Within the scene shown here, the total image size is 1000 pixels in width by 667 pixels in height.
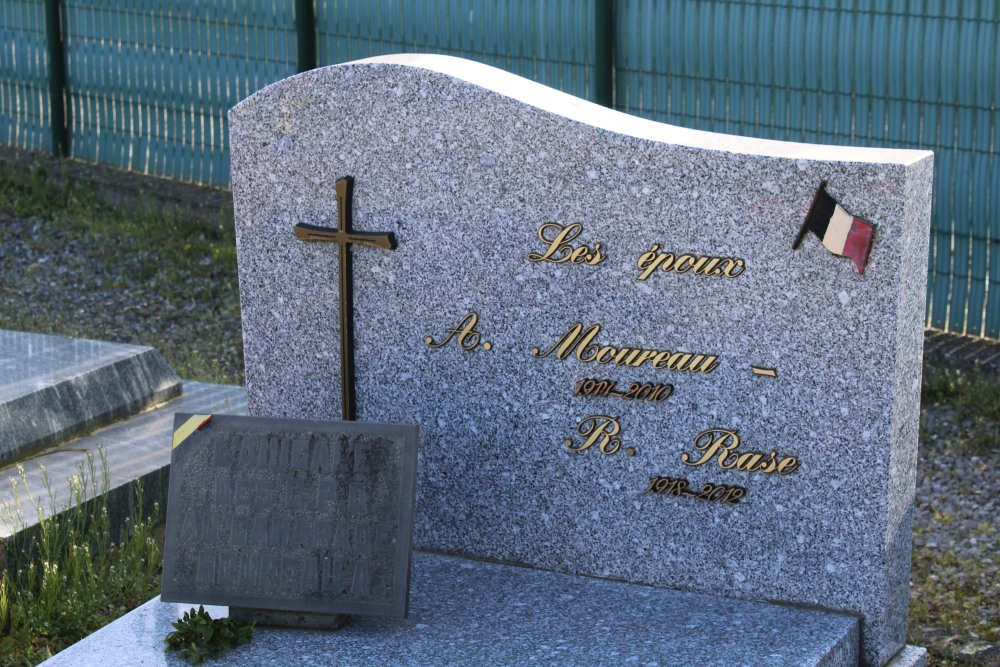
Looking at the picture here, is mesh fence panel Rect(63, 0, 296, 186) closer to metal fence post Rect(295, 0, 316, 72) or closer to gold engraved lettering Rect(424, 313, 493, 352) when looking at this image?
metal fence post Rect(295, 0, 316, 72)

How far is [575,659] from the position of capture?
11.4 ft

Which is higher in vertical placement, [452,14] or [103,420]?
[452,14]

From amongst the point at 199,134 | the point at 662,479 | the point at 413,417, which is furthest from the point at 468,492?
the point at 199,134

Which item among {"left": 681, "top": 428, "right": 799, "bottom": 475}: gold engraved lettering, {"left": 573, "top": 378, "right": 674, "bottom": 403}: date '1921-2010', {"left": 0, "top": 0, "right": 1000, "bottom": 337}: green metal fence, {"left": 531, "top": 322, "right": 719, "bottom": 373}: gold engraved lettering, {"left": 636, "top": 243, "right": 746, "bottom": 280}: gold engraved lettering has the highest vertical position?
{"left": 0, "top": 0, "right": 1000, "bottom": 337}: green metal fence

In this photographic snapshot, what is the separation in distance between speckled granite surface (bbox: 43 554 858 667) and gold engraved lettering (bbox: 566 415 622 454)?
1.24 feet

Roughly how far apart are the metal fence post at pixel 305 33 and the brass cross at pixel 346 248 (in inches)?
186

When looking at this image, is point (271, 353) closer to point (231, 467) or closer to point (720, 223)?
point (231, 467)

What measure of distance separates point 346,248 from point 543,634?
1219 mm

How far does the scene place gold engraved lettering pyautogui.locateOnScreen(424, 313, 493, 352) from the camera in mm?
3943

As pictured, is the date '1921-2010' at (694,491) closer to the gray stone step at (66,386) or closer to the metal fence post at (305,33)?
the gray stone step at (66,386)

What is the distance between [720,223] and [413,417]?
108 cm

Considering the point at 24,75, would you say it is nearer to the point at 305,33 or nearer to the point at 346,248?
the point at 305,33

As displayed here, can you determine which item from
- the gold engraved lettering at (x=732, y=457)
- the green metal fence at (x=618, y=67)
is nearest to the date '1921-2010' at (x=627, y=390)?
the gold engraved lettering at (x=732, y=457)

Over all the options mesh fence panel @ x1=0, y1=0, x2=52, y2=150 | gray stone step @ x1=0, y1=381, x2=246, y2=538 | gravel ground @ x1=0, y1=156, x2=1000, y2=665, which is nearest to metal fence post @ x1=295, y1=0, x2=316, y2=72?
gravel ground @ x1=0, y1=156, x2=1000, y2=665
